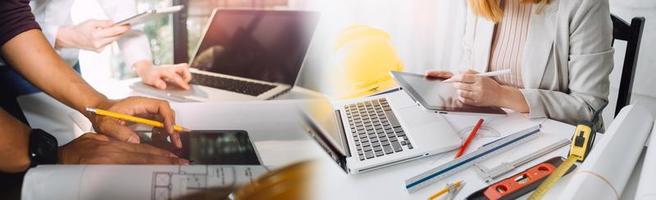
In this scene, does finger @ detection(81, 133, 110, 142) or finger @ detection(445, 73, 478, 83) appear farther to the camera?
finger @ detection(445, 73, 478, 83)

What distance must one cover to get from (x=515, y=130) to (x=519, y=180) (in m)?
0.20

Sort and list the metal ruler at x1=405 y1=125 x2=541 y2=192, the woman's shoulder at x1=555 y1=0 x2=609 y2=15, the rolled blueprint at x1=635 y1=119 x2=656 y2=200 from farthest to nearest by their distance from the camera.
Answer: the woman's shoulder at x1=555 y1=0 x2=609 y2=15
the metal ruler at x1=405 y1=125 x2=541 y2=192
the rolled blueprint at x1=635 y1=119 x2=656 y2=200

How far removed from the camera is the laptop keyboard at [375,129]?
2.66 feet

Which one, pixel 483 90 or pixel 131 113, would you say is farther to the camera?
pixel 483 90

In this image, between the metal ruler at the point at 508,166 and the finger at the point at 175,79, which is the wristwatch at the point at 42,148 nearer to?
the finger at the point at 175,79

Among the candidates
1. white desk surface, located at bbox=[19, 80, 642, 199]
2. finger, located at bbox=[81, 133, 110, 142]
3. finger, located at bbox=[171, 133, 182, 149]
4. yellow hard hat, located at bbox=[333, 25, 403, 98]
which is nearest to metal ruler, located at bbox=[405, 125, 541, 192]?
white desk surface, located at bbox=[19, 80, 642, 199]

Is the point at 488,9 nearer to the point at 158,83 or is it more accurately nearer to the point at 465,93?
the point at 465,93

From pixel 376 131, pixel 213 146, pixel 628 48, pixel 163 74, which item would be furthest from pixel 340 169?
pixel 628 48

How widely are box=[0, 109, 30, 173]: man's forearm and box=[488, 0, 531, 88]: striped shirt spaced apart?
0.80 meters

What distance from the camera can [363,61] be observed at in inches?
35.0

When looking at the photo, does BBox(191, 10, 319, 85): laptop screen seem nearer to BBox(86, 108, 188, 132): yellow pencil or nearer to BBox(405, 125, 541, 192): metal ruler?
BBox(86, 108, 188, 132): yellow pencil

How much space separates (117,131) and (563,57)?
0.78 metres

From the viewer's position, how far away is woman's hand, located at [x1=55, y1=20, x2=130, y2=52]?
705 millimetres

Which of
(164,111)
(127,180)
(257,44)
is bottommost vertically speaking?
(127,180)
